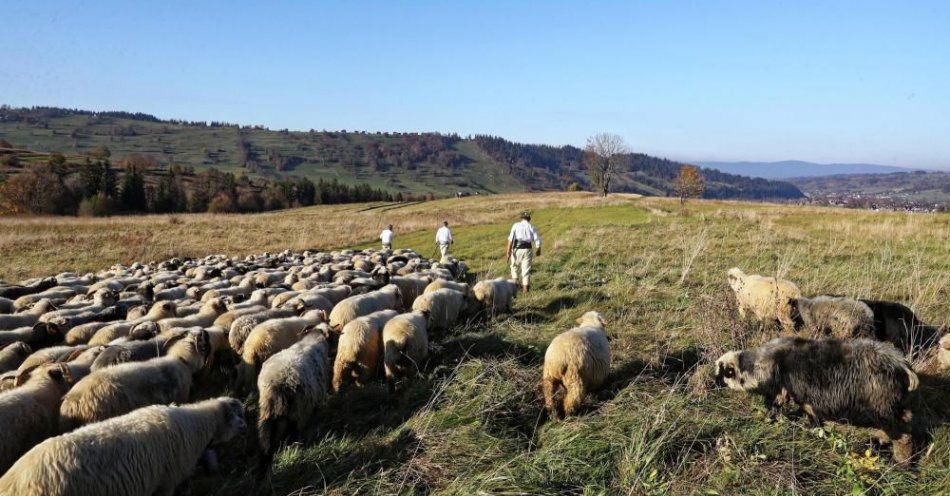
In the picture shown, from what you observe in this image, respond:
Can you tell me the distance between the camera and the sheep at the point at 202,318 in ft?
31.1

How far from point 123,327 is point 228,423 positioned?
5.35m

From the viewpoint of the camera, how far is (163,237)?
37.2 m

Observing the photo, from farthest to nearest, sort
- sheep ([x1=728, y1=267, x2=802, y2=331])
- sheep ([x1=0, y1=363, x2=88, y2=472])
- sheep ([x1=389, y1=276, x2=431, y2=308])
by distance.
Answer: sheep ([x1=389, y1=276, x2=431, y2=308])
sheep ([x1=728, y1=267, x2=802, y2=331])
sheep ([x1=0, y1=363, x2=88, y2=472])

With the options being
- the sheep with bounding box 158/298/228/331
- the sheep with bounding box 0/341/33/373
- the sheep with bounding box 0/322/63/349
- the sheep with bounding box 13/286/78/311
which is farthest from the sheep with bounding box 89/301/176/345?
the sheep with bounding box 13/286/78/311

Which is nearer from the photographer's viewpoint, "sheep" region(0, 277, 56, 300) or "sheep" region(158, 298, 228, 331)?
"sheep" region(158, 298, 228, 331)

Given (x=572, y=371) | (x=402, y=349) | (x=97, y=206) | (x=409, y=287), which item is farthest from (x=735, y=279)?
(x=97, y=206)

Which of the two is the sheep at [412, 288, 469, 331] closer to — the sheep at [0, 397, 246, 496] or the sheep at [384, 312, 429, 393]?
the sheep at [384, 312, 429, 393]

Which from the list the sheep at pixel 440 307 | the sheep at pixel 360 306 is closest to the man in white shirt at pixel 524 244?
the sheep at pixel 440 307

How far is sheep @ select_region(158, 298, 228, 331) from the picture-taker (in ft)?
31.1

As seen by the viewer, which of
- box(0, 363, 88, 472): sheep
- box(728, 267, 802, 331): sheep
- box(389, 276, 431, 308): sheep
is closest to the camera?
box(0, 363, 88, 472): sheep

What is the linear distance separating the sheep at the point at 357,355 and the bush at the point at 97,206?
8178cm

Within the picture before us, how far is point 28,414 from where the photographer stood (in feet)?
17.8

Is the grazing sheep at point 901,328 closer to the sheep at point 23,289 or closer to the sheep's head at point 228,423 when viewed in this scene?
the sheep's head at point 228,423

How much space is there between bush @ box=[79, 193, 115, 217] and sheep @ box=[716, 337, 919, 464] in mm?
87078
